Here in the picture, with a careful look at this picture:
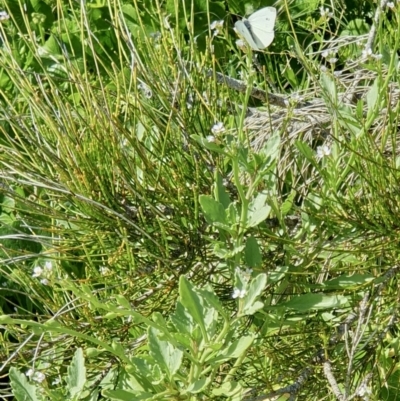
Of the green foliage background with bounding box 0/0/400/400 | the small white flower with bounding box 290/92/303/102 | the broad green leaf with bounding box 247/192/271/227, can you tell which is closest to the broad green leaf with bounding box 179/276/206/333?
the green foliage background with bounding box 0/0/400/400

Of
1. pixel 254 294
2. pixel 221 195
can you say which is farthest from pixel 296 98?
pixel 254 294

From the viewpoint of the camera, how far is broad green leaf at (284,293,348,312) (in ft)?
3.10

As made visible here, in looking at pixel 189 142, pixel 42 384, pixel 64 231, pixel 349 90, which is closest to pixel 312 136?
pixel 349 90

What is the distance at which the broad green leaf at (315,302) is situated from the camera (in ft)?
3.10

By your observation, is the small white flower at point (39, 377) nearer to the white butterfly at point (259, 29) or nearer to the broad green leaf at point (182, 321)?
the broad green leaf at point (182, 321)

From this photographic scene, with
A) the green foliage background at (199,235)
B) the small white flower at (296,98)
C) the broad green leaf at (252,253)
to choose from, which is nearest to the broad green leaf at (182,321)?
the green foliage background at (199,235)

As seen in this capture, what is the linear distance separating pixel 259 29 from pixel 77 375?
564 mm

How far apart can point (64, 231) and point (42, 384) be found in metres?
0.22

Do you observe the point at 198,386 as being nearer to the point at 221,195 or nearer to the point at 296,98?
the point at 221,195

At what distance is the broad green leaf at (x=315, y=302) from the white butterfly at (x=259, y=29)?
35 cm

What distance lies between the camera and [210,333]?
90 cm

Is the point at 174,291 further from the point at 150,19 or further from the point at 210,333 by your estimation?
the point at 150,19

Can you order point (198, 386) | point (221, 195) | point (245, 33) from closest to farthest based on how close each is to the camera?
point (198, 386), point (221, 195), point (245, 33)

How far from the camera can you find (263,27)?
3.74 ft
